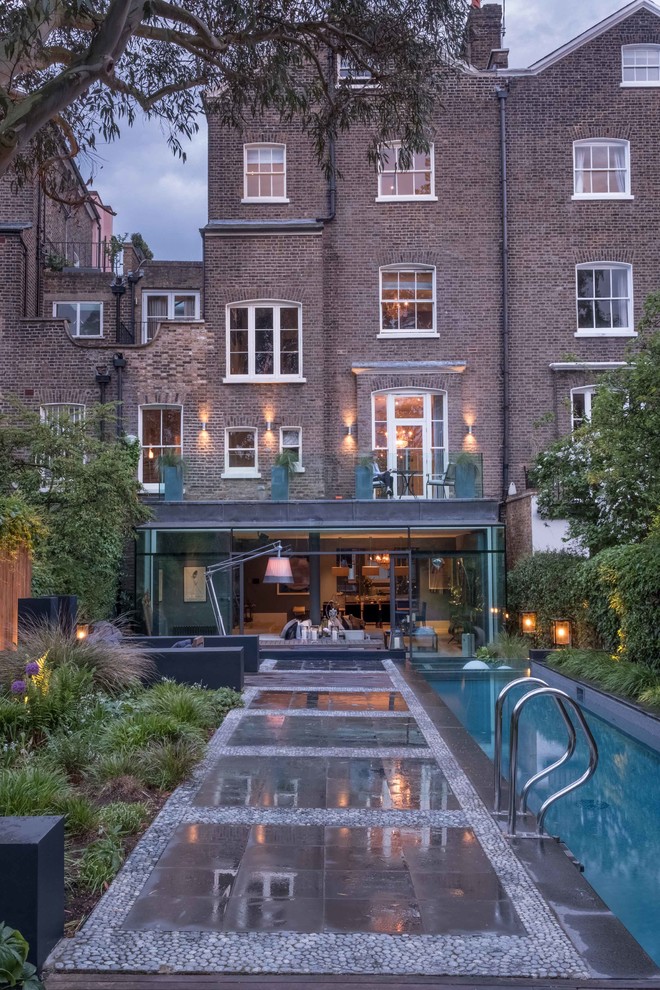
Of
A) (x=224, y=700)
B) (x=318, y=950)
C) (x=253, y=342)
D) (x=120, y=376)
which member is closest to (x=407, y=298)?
(x=253, y=342)

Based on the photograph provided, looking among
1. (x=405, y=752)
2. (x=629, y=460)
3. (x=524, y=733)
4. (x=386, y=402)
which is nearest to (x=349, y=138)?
(x=386, y=402)

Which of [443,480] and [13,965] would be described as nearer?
[13,965]

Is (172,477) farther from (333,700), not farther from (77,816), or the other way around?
(77,816)

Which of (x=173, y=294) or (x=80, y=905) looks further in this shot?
(x=173, y=294)

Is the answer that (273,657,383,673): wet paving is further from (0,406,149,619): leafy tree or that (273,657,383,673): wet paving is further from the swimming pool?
(0,406,149,619): leafy tree

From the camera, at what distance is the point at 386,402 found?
2336 cm

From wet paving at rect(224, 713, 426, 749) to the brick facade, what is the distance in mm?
12289

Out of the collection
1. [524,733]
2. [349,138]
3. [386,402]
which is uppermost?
[349,138]

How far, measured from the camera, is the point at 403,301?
2369cm

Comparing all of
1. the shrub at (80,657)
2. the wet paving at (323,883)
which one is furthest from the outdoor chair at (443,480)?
the wet paving at (323,883)

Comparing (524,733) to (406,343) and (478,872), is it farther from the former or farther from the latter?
(406,343)

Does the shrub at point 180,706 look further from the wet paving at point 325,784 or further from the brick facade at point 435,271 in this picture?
the brick facade at point 435,271

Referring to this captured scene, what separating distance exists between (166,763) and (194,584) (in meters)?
13.7

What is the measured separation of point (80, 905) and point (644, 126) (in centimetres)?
2355
